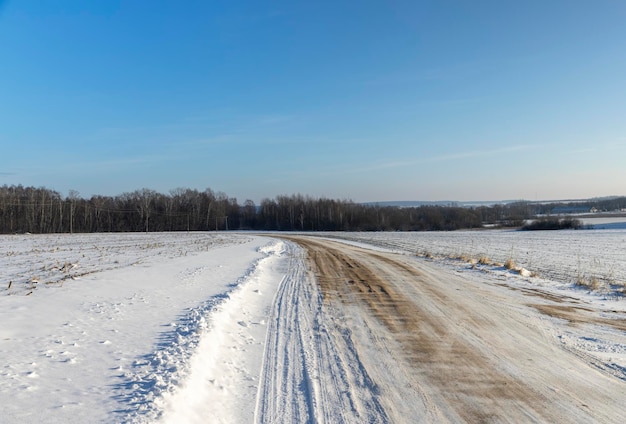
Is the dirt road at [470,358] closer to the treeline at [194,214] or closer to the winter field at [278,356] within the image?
the winter field at [278,356]

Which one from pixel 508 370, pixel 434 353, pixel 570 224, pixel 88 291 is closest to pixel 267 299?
pixel 88 291

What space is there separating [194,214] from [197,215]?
85 cm

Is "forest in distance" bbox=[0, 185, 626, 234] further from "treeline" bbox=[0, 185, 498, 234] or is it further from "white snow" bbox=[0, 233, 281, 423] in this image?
"white snow" bbox=[0, 233, 281, 423]

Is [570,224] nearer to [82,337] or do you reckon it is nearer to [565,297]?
[565,297]

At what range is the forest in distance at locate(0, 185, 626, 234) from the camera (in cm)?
9125

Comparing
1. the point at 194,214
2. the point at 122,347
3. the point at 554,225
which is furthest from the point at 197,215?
the point at 122,347

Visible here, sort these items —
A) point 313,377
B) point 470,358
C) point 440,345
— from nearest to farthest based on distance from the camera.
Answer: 1. point 313,377
2. point 470,358
3. point 440,345

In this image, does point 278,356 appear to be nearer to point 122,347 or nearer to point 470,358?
point 122,347

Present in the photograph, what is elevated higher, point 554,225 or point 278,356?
point 554,225

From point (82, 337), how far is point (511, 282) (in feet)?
42.7

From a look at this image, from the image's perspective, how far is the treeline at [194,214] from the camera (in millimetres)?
91188

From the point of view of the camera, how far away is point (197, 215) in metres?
110

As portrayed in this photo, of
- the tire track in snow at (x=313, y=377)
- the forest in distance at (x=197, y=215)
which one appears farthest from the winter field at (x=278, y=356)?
the forest in distance at (x=197, y=215)

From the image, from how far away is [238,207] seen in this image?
405 ft
